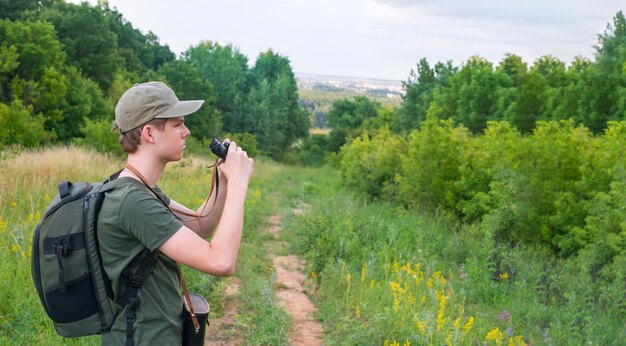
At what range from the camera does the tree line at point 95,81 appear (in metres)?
30.1

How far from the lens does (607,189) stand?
36.0 feet

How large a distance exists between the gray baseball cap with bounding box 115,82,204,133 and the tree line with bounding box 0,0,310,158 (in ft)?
60.0

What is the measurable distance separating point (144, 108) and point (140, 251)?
1.78 feet

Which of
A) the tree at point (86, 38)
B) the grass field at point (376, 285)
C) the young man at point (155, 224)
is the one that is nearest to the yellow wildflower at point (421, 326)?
the grass field at point (376, 285)

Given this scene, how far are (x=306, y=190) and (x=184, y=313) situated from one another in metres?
18.3

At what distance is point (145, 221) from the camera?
7.38 feet

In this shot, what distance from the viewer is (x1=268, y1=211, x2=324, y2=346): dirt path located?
5879 millimetres

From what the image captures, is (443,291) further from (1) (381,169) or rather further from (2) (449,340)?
(1) (381,169)

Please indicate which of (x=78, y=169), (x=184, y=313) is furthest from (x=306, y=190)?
(x=184, y=313)

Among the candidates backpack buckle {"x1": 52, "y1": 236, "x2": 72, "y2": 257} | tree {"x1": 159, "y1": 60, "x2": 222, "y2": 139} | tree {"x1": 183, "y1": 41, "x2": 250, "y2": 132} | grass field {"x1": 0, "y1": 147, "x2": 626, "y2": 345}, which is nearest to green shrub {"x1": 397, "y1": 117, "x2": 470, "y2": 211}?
grass field {"x1": 0, "y1": 147, "x2": 626, "y2": 345}

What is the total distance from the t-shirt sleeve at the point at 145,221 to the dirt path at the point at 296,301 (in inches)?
143

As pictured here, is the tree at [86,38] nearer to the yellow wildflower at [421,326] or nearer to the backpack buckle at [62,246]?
the yellow wildflower at [421,326]

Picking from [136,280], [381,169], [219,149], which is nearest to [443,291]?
[219,149]

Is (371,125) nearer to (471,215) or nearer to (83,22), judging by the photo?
(83,22)
